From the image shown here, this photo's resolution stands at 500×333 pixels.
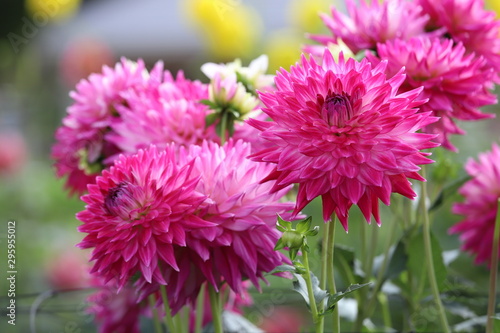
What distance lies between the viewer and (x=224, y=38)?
2469 mm

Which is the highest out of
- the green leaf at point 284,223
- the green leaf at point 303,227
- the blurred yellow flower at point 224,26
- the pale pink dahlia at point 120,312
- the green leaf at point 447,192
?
the blurred yellow flower at point 224,26

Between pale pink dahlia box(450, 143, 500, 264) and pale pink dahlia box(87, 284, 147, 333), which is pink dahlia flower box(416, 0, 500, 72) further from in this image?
pale pink dahlia box(87, 284, 147, 333)

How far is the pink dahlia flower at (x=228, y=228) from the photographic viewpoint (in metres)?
0.52

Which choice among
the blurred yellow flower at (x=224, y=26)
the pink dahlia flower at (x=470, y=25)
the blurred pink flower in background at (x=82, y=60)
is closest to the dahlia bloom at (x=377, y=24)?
the pink dahlia flower at (x=470, y=25)

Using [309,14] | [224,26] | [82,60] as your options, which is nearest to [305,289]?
[309,14]

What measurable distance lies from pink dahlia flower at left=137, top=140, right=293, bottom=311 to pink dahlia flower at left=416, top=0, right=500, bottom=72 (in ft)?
0.81

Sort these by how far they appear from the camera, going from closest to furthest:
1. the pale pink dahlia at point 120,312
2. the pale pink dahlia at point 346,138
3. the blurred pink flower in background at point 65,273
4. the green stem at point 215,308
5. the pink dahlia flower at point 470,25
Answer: the pale pink dahlia at point 346,138, the green stem at point 215,308, the pink dahlia flower at point 470,25, the pale pink dahlia at point 120,312, the blurred pink flower in background at point 65,273

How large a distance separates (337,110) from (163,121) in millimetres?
224

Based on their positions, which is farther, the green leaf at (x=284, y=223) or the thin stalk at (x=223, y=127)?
the thin stalk at (x=223, y=127)

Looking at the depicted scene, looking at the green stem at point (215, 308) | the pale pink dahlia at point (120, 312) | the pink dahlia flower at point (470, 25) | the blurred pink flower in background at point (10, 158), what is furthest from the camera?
the blurred pink flower in background at point (10, 158)

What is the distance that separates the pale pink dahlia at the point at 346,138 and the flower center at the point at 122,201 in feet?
0.31

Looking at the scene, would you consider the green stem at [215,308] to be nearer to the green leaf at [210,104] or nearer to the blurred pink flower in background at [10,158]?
the green leaf at [210,104]

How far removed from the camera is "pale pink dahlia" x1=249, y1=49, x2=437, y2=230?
0.44 meters
